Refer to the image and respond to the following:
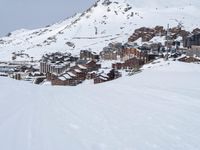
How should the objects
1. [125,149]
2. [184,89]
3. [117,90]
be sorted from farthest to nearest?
[117,90]
[184,89]
[125,149]

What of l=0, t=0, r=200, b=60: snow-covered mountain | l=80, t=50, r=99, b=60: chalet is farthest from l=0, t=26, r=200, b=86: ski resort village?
l=0, t=0, r=200, b=60: snow-covered mountain

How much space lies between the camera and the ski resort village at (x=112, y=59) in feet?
111

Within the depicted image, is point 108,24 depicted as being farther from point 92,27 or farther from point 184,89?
point 184,89

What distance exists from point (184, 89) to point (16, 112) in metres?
3.71

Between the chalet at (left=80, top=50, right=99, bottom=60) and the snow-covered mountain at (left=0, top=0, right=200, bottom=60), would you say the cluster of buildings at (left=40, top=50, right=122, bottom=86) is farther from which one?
the snow-covered mountain at (left=0, top=0, right=200, bottom=60)

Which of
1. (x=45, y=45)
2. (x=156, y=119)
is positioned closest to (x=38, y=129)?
(x=156, y=119)

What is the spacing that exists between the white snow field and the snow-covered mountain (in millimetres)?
69399

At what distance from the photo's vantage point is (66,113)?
6031 millimetres

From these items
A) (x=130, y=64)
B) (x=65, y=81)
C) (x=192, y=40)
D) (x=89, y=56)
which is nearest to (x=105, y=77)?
(x=65, y=81)

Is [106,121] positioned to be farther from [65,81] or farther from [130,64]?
[130,64]

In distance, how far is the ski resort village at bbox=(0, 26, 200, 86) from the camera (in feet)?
111

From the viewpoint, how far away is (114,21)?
101m

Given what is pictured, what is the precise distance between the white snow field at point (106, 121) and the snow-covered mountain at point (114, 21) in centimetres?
6940

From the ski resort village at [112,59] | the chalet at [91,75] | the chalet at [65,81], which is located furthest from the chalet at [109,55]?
the chalet at [65,81]
